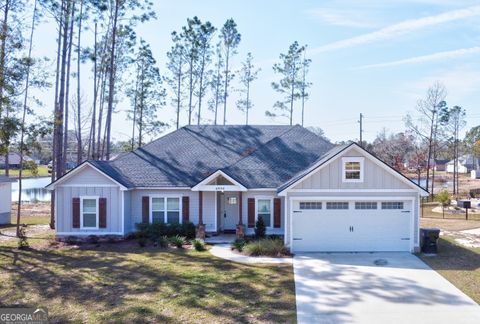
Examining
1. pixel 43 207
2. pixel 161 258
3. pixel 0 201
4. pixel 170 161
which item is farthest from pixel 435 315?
pixel 43 207

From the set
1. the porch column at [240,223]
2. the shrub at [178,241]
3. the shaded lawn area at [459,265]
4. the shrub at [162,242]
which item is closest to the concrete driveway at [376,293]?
the shaded lawn area at [459,265]

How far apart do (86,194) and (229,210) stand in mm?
6930

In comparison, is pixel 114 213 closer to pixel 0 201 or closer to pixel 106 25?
pixel 0 201

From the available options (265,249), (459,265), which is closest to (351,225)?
(265,249)

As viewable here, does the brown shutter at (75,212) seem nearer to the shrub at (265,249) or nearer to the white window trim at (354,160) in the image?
the shrub at (265,249)

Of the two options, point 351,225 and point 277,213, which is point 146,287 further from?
point 277,213

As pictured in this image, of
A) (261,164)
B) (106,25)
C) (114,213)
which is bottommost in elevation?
(114,213)

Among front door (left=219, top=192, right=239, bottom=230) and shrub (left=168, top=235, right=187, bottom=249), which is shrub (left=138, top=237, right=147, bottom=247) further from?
front door (left=219, top=192, right=239, bottom=230)

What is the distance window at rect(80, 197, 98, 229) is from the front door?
602 cm

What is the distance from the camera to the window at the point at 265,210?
66.6 feet

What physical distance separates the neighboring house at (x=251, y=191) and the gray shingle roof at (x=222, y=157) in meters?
0.06

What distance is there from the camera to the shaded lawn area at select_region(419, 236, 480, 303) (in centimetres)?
1179

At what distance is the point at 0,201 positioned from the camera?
85.8 feet

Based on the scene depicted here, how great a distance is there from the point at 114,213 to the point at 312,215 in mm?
9249
